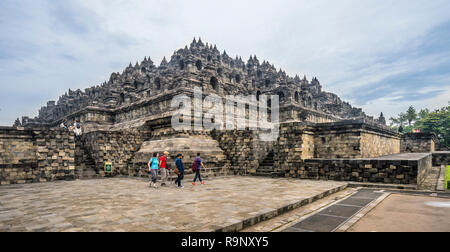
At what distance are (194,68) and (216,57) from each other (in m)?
13.4

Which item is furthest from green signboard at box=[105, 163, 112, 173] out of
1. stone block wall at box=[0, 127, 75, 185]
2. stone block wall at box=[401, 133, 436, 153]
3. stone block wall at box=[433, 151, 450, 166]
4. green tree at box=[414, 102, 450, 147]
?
green tree at box=[414, 102, 450, 147]

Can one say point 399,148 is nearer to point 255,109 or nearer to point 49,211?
point 255,109

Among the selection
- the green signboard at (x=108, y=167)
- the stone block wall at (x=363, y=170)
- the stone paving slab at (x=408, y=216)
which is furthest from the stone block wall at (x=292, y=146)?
the green signboard at (x=108, y=167)

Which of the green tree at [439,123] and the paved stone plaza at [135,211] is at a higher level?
the green tree at [439,123]

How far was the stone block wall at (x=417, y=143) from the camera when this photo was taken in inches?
877

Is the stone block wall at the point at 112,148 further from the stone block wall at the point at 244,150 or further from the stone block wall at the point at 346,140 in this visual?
the stone block wall at the point at 346,140

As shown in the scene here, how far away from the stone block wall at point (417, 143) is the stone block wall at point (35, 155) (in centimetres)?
2621

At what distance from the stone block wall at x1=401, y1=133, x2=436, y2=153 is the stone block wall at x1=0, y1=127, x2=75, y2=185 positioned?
2621 centimetres

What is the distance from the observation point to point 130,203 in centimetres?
646

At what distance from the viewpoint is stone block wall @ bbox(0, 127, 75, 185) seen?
11844mm

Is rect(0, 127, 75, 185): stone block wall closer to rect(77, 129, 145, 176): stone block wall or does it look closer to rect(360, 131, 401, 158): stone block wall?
rect(77, 129, 145, 176): stone block wall

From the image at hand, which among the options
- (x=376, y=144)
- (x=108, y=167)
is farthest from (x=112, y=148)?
(x=376, y=144)

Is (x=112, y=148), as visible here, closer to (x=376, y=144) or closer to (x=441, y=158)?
(x=376, y=144)
